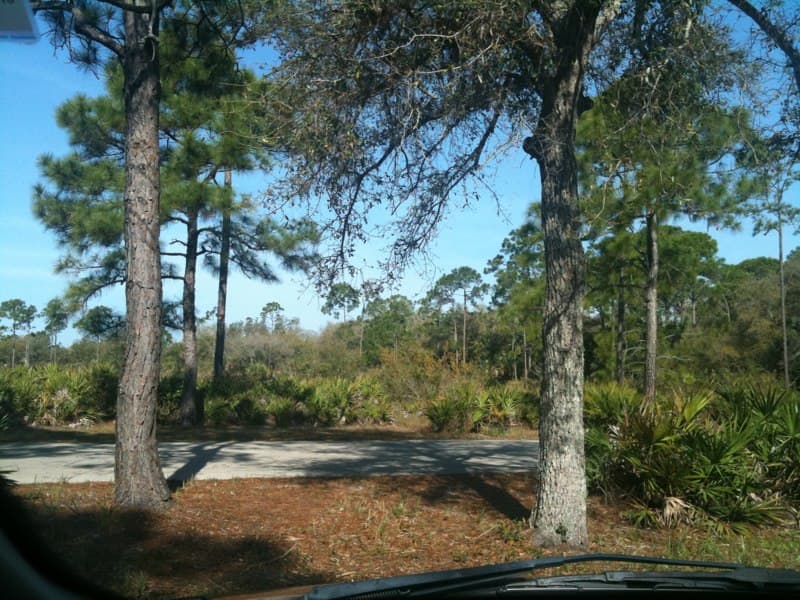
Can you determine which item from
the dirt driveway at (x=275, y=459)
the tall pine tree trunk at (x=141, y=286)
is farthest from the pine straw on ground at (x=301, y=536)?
the dirt driveway at (x=275, y=459)

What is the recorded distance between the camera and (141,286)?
822cm

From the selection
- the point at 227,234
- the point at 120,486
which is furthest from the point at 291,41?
the point at 227,234

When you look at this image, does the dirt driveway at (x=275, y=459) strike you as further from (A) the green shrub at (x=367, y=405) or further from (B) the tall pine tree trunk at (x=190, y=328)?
(A) the green shrub at (x=367, y=405)

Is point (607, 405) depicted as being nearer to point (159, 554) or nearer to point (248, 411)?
point (159, 554)

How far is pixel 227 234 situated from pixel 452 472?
1233 centimetres

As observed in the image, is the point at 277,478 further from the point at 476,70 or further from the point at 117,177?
the point at 117,177

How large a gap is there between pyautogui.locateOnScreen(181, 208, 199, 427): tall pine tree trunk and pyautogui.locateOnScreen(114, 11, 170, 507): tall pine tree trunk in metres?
12.4

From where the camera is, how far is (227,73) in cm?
1216

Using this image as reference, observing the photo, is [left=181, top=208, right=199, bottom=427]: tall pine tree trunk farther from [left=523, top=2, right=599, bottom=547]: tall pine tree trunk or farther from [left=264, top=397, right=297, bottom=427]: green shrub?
[left=523, top=2, right=599, bottom=547]: tall pine tree trunk

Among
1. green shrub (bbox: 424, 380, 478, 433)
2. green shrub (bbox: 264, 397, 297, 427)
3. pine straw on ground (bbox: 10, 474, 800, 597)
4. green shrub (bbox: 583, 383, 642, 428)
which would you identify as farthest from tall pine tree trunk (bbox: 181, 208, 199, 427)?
green shrub (bbox: 583, 383, 642, 428)

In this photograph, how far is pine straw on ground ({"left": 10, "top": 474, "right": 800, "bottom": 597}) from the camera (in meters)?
6.09

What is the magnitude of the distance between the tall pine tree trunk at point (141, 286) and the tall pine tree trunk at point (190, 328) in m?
12.4

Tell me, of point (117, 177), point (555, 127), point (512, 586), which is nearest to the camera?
point (512, 586)

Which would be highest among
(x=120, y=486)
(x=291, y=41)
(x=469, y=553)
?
(x=291, y=41)
